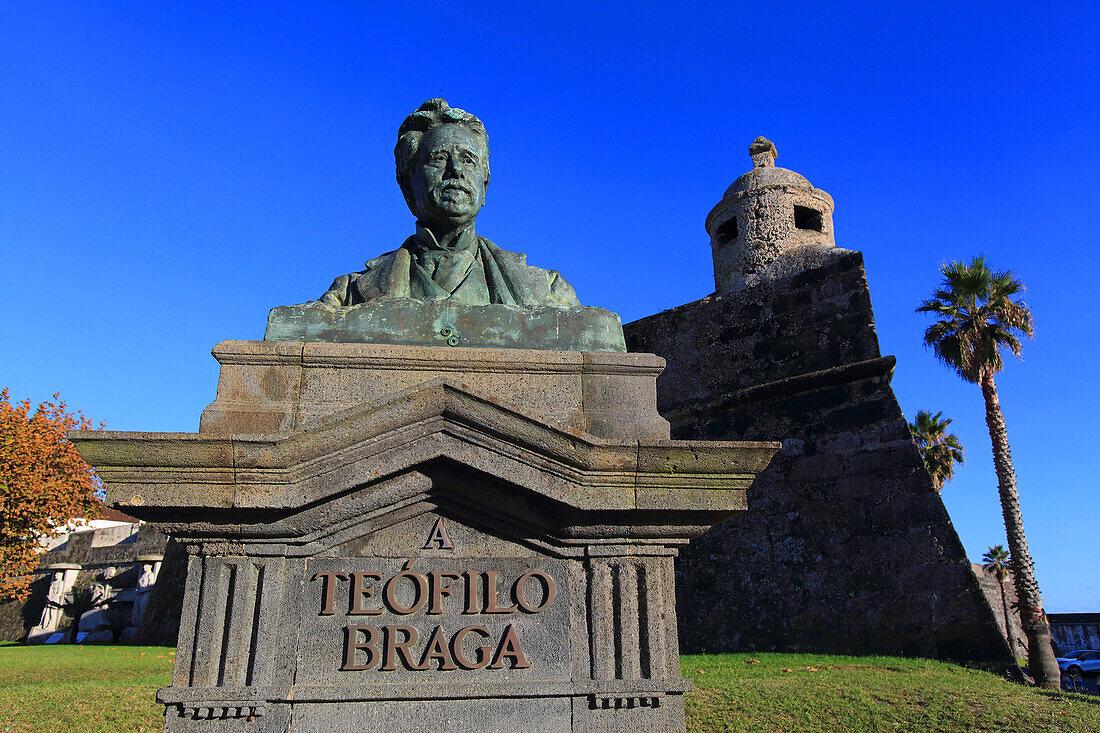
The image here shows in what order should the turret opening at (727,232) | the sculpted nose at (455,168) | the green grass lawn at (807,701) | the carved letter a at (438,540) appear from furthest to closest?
the turret opening at (727,232)
the green grass lawn at (807,701)
the sculpted nose at (455,168)
the carved letter a at (438,540)

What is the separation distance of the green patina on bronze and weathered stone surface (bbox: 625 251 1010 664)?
8456 mm

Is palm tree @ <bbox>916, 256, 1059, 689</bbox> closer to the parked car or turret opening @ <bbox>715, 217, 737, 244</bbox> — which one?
turret opening @ <bbox>715, 217, 737, 244</bbox>

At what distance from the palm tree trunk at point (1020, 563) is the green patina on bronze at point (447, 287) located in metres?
9.77

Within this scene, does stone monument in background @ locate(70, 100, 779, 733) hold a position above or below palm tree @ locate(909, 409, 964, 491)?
below

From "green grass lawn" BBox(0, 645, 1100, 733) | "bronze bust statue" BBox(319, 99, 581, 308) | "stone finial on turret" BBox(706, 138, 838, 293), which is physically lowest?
"green grass lawn" BBox(0, 645, 1100, 733)

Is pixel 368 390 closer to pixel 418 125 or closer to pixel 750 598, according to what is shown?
pixel 418 125

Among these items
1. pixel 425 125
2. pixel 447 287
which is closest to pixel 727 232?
pixel 425 125

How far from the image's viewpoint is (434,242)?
3869 millimetres

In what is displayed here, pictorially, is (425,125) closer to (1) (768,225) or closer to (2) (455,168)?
(2) (455,168)

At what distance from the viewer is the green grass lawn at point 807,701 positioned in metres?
6.54

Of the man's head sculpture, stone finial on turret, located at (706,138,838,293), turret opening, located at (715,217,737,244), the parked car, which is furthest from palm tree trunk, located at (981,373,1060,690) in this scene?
the parked car

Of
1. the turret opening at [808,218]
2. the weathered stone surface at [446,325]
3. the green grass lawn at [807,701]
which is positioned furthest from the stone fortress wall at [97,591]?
the weathered stone surface at [446,325]

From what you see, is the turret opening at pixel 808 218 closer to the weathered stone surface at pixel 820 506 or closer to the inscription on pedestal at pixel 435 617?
the weathered stone surface at pixel 820 506

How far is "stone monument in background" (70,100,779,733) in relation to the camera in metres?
2.77
